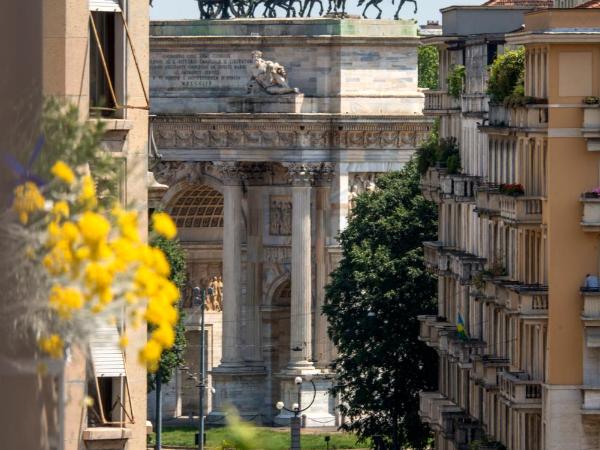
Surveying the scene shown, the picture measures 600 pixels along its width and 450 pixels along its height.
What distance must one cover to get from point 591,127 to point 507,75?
22.8 ft

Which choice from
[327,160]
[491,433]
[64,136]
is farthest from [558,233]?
[327,160]

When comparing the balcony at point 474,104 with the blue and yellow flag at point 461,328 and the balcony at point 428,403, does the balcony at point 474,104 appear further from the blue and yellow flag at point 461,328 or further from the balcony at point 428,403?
the balcony at point 428,403

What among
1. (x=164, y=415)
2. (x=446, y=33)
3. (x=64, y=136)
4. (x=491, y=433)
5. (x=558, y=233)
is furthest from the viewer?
(x=164, y=415)

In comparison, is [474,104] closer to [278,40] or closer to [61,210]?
[278,40]

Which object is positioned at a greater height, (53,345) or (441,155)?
(441,155)

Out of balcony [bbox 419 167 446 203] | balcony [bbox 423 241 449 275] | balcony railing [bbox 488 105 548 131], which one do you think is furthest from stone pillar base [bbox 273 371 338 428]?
balcony railing [bbox 488 105 548 131]

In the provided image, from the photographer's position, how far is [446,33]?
9644 cm

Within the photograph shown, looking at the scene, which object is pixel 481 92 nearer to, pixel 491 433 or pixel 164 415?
pixel 491 433

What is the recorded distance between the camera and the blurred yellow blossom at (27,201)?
22734 mm

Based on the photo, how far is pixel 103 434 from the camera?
3994 centimetres

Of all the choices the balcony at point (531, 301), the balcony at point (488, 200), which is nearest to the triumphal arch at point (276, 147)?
the balcony at point (488, 200)

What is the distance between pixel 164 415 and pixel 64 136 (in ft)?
350

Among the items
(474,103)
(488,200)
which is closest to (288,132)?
(474,103)

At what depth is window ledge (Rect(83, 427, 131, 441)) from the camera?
39.8 m
